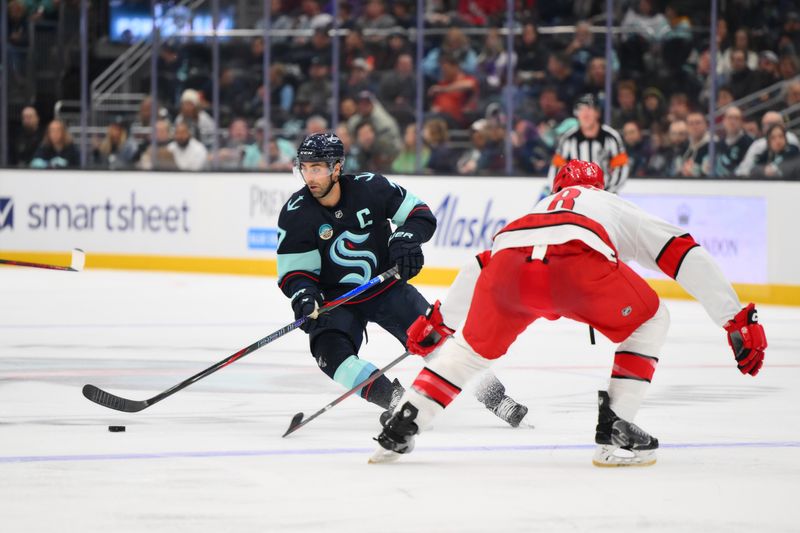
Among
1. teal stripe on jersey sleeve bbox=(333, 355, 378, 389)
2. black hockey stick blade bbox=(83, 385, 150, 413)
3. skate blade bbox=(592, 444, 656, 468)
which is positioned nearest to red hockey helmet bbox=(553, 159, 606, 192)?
skate blade bbox=(592, 444, 656, 468)

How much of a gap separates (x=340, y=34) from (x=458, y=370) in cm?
840

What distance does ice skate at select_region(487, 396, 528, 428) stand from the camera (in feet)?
15.6

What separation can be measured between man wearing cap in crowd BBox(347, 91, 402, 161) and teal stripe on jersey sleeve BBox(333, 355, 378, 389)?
672 cm

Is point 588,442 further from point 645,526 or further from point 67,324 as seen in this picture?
point 67,324

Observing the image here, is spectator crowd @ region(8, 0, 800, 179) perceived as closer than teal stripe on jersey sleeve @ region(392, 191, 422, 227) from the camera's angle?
No

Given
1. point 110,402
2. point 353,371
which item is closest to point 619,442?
point 353,371

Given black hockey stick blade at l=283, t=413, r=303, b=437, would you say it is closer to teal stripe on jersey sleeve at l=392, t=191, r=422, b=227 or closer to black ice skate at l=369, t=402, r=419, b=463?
black ice skate at l=369, t=402, r=419, b=463

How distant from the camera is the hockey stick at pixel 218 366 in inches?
187

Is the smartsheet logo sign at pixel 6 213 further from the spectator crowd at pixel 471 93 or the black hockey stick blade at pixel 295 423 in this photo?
the black hockey stick blade at pixel 295 423

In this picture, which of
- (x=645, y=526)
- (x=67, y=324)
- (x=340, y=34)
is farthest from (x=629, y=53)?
(x=645, y=526)

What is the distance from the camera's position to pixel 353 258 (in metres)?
4.96

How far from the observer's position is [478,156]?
36.0ft

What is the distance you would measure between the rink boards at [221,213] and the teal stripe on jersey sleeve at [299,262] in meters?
5.30

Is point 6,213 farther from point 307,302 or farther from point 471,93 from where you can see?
point 307,302
